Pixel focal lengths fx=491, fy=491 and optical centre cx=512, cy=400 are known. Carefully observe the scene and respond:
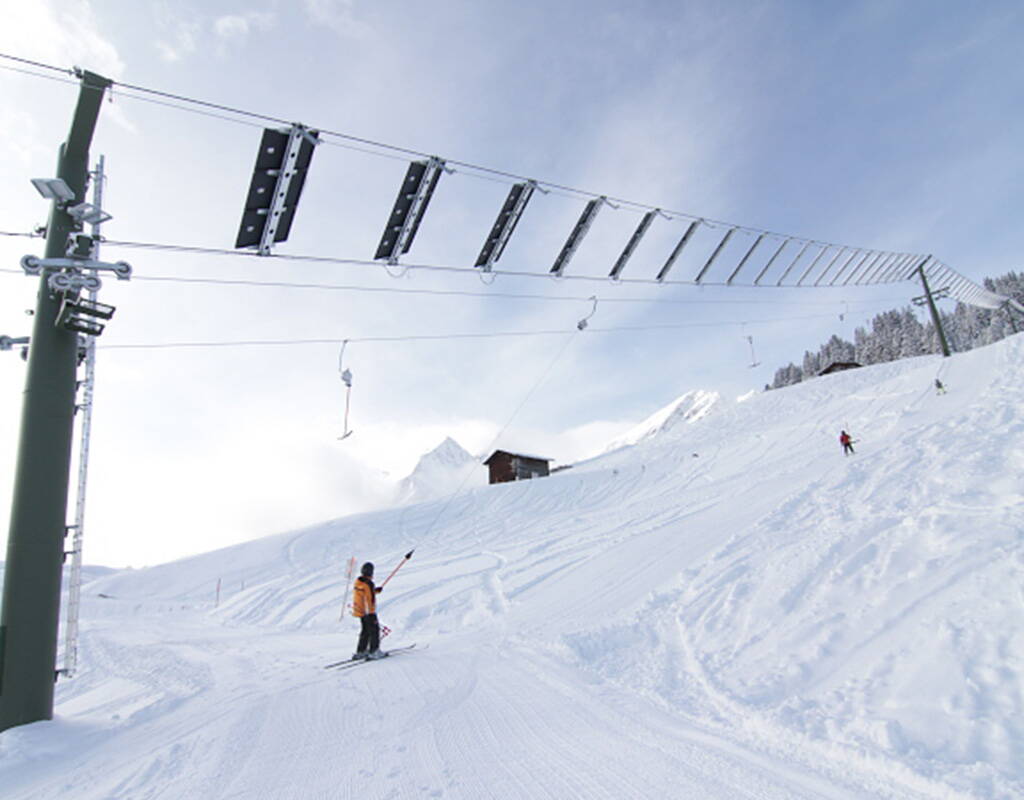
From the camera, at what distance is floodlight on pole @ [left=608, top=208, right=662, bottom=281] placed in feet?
32.7

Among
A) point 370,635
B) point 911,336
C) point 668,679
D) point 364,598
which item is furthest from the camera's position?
point 911,336

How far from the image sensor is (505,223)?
8969mm

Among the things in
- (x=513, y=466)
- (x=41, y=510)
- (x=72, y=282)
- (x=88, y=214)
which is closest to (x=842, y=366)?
(x=513, y=466)

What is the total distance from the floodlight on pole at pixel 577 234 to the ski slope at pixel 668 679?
652 cm

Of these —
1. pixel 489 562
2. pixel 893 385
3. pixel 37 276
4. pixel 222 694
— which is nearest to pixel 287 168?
pixel 37 276

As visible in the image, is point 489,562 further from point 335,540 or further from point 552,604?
point 335,540

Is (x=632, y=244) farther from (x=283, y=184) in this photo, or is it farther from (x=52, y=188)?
(x=52, y=188)

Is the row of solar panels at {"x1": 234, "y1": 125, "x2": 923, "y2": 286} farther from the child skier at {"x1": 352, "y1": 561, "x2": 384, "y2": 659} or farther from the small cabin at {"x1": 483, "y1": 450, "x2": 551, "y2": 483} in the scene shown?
the small cabin at {"x1": 483, "y1": 450, "x2": 551, "y2": 483}

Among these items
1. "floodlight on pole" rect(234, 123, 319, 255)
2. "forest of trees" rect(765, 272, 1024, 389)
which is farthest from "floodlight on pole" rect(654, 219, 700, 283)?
"forest of trees" rect(765, 272, 1024, 389)

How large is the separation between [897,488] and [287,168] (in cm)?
1222

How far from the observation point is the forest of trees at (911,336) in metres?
86.2

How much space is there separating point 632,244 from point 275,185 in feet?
21.8

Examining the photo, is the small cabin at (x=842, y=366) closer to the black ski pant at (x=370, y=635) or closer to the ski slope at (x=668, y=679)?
the ski slope at (x=668, y=679)

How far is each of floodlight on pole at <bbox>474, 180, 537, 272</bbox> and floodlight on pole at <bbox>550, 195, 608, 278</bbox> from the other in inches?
47.6
